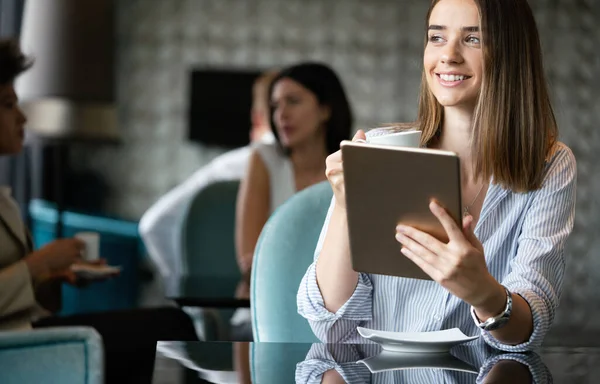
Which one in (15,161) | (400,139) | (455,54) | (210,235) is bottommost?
(15,161)

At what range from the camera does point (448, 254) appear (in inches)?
48.6

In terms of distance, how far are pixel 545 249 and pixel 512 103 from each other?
0.92 ft

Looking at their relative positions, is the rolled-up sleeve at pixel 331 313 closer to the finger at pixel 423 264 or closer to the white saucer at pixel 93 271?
the finger at pixel 423 264

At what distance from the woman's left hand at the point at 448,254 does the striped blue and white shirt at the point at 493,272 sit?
0.25 m

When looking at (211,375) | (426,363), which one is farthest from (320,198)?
(211,375)

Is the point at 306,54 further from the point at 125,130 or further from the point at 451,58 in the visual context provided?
the point at 451,58

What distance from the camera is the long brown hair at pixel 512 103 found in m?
1.57

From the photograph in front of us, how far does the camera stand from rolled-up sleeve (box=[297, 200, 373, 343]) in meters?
1.55

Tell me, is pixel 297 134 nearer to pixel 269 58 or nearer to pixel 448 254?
pixel 448 254

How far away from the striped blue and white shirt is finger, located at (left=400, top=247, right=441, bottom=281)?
280mm

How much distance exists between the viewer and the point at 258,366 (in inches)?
45.9

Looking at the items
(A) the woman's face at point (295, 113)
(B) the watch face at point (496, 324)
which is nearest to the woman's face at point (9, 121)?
(A) the woman's face at point (295, 113)

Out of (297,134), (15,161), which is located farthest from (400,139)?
(15,161)

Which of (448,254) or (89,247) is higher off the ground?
(448,254)
